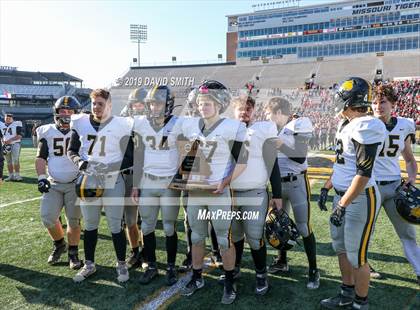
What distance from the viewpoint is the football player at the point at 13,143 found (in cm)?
948

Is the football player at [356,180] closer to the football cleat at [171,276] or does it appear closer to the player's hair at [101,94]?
the football cleat at [171,276]

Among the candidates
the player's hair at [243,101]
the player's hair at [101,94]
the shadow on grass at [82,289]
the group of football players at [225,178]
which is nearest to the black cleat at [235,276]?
the group of football players at [225,178]

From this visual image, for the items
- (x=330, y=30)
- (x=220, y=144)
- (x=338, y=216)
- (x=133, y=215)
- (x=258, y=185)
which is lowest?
(x=133, y=215)

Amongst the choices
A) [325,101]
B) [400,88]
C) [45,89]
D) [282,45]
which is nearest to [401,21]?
[282,45]

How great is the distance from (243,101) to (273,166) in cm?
67

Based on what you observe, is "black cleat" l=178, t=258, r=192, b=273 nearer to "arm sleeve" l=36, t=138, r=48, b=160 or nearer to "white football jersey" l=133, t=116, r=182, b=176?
"white football jersey" l=133, t=116, r=182, b=176

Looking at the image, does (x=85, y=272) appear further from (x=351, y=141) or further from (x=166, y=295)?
(x=351, y=141)

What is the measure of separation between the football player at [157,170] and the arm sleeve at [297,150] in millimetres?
1058

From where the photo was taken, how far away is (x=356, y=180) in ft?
8.62

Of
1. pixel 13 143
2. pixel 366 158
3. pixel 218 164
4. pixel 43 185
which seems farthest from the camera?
pixel 13 143

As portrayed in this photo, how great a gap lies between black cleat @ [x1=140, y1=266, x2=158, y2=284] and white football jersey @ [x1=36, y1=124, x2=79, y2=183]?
131 cm

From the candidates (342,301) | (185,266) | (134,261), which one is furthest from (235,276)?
(134,261)

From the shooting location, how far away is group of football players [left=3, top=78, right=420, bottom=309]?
2.93 m

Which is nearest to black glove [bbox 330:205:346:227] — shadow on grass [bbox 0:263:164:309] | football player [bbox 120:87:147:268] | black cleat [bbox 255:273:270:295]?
black cleat [bbox 255:273:270:295]
